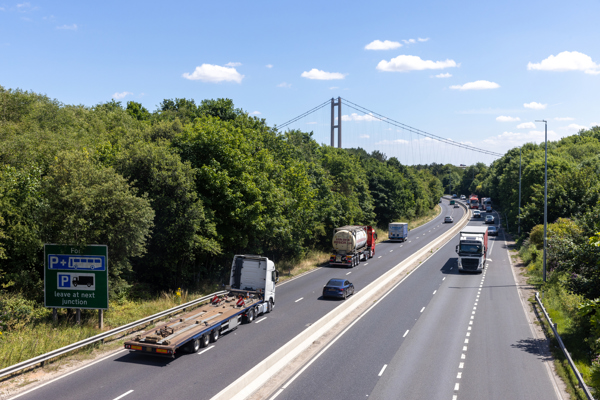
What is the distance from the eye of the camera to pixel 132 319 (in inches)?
856

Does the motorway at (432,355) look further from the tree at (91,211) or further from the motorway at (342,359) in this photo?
the tree at (91,211)

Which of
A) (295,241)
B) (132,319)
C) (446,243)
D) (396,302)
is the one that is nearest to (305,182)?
(295,241)

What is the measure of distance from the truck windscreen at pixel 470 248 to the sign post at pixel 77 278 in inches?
1276

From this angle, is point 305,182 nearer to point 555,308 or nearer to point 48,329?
point 555,308

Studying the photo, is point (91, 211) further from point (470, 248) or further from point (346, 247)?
point (470, 248)

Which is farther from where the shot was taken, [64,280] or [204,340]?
[64,280]

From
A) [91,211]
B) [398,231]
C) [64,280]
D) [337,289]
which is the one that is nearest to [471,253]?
[337,289]

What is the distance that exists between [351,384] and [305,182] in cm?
2707

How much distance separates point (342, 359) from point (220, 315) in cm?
630

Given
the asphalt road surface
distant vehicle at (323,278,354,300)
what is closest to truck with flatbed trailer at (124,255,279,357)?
the asphalt road surface

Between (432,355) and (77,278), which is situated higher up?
(77,278)

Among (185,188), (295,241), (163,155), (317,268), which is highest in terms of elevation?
(163,155)

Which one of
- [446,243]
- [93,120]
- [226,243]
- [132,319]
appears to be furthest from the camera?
[446,243]

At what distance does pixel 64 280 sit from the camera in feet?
64.5
